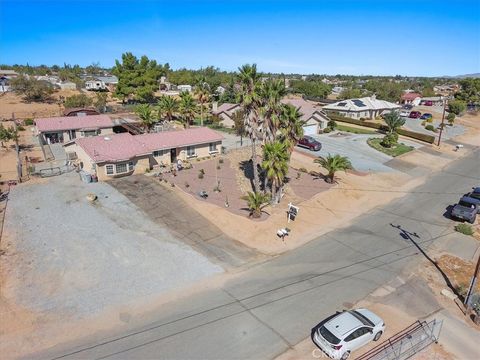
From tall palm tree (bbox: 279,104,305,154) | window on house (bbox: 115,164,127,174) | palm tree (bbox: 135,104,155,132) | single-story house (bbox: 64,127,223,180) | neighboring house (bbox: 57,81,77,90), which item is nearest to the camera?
tall palm tree (bbox: 279,104,305,154)

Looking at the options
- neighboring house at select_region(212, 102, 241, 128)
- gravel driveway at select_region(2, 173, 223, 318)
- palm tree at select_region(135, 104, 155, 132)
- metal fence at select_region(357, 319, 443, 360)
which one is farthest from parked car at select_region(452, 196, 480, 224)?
palm tree at select_region(135, 104, 155, 132)

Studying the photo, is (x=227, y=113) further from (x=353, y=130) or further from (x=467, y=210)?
(x=467, y=210)

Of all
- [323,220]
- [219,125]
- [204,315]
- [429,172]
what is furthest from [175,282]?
[219,125]

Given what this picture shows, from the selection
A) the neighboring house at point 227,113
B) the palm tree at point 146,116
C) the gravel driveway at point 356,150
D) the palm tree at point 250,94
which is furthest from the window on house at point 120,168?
the neighboring house at point 227,113

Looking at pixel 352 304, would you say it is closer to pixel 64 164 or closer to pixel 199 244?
pixel 199 244

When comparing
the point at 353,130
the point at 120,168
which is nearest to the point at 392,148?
the point at 353,130

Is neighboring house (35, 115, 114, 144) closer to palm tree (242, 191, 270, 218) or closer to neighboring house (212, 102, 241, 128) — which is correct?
neighboring house (212, 102, 241, 128)

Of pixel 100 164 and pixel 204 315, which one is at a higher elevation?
pixel 100 164
